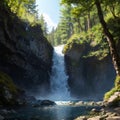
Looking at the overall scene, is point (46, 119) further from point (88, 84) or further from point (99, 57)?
point (88, 84)

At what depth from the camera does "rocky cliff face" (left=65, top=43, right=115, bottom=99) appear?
170ft

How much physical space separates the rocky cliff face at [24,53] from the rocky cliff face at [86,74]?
4567 millimetres

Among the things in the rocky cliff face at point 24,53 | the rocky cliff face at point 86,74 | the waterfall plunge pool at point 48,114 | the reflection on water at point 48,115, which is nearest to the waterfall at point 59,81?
the rocky cliff face at point 86,74

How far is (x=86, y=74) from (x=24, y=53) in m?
12.2

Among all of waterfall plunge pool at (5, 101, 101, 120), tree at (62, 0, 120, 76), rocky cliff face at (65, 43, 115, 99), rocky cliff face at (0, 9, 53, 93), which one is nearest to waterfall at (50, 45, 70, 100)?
rocky cliff face at (65, 43, 115, 99)

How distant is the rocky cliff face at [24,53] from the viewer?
46.4 metres

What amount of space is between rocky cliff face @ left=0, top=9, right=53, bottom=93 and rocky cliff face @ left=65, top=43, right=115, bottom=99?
4567mm

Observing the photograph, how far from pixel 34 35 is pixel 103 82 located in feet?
50.0

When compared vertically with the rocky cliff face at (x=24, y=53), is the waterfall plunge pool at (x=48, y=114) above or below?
below

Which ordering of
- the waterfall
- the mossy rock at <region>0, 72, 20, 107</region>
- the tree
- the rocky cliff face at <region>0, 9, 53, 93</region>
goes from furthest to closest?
1. the waterfall
2. the rocky cliff face at <region>0, 9, 53, 93</region>
3. the mossy rock at <region>0, 72, 20, 107</region>
4. the tree

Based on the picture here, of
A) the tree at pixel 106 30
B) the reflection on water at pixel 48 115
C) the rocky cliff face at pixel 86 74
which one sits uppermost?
the rocky cliff face at pixel 86 74

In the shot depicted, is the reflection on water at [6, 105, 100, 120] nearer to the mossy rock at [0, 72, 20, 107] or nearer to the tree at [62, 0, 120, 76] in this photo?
the tree at [62, 0, 120, 76]

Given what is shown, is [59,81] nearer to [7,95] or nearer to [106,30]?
[7,95]

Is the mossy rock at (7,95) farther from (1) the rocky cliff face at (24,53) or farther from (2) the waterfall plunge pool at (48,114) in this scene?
(1) the rocky cliff face at (24,53)
